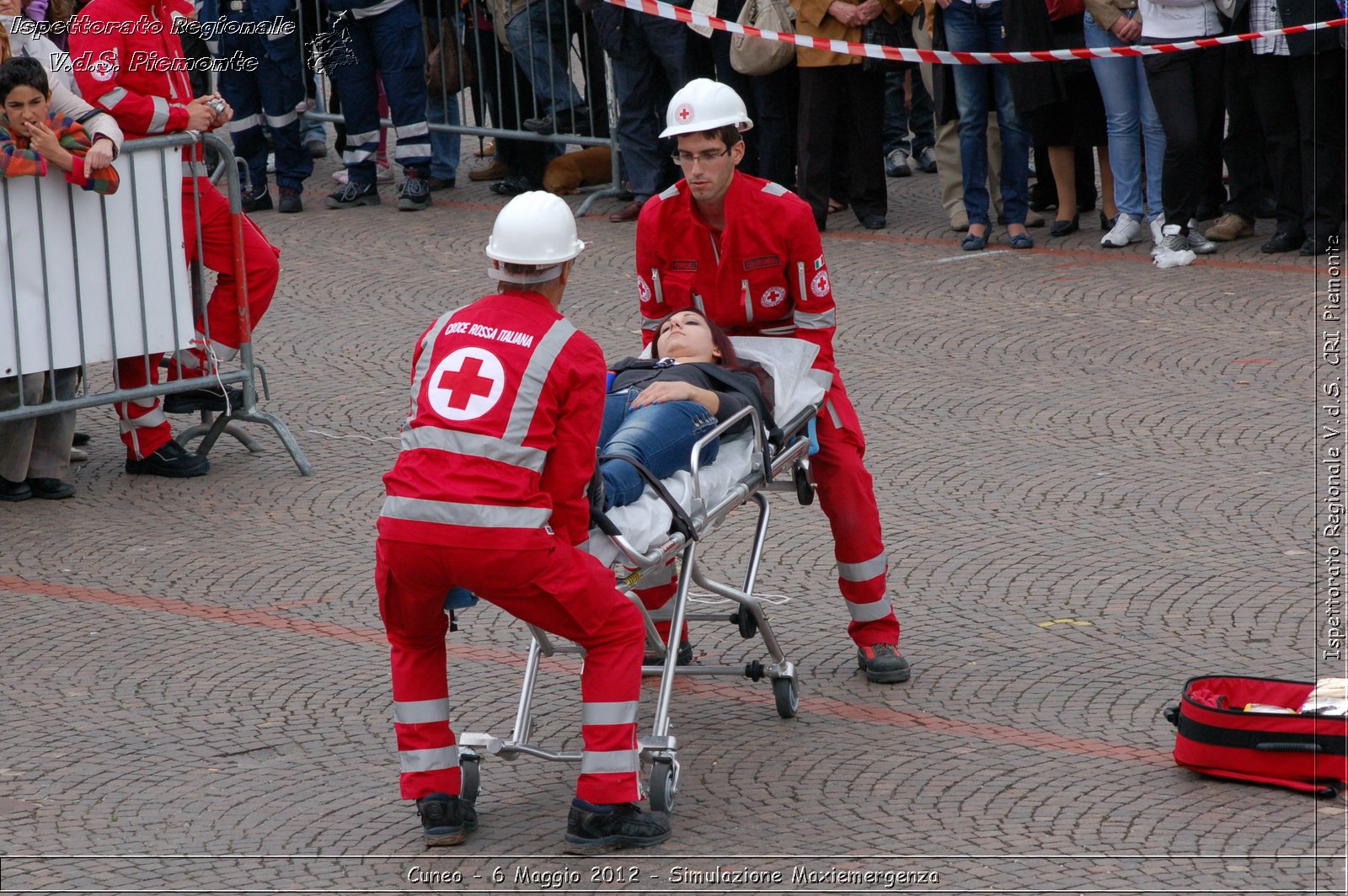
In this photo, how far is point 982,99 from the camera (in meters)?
11.0

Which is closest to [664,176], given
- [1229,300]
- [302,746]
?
[1229,300]

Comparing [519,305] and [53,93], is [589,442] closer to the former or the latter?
[519,305]

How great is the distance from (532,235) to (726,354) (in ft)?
4.95

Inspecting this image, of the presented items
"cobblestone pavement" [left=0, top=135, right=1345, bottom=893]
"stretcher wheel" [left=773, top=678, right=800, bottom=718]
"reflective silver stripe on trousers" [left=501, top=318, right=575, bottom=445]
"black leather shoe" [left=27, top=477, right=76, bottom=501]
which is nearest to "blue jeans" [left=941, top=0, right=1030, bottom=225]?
A: "cobblestone pavement" [left=0, top=135, right=1345, bottom=893]

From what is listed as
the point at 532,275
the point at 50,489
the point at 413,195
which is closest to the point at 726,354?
the point at 532,275

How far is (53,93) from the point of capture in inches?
302

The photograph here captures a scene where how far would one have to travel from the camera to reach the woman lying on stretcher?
16.8 feet

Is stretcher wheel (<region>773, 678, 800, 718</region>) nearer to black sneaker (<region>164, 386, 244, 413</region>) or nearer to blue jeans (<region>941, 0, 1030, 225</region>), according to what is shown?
black sneaker (<region>164, 386, 244, 413</region>)

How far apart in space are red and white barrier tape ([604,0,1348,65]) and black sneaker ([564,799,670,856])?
282 inches

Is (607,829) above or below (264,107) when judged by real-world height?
below

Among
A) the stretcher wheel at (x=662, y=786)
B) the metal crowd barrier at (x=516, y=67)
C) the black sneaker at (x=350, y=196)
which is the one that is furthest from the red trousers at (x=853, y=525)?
the black sneaker at (x=350, y=196)

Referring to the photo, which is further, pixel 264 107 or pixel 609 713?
pixel 264 107

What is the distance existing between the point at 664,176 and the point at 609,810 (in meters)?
8.68

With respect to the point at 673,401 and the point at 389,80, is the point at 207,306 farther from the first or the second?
the point at 389,80
